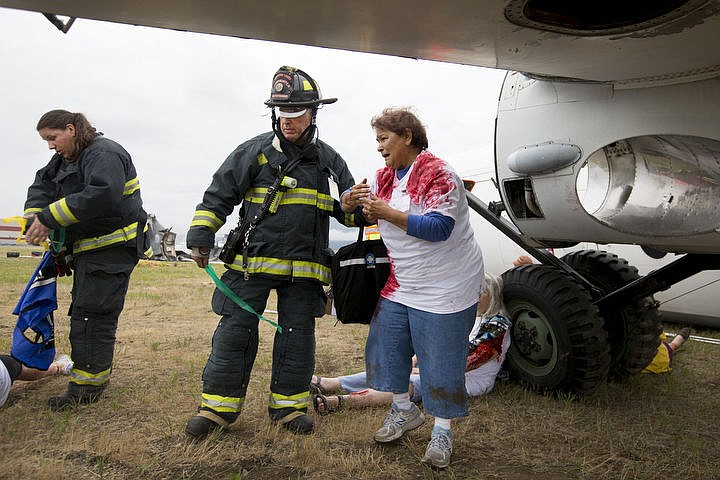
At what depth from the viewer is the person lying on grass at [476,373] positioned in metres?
3.46

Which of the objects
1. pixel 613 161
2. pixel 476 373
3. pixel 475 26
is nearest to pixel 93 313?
pixel 476 373

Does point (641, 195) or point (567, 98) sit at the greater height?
point (567, 98)

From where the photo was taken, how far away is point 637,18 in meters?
1.97

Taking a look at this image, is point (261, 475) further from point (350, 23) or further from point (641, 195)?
point (641, 195)

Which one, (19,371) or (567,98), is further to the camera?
(19,371)

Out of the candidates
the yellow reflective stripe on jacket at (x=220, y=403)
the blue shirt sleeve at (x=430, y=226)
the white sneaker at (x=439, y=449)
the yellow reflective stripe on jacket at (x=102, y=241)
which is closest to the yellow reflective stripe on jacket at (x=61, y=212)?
the yellow reflective stripe on jacket at (x=102, y=241)

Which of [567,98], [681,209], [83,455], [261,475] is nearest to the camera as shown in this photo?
[261,475]

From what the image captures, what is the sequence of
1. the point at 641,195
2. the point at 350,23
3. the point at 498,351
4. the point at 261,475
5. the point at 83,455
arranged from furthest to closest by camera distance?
the point at 498,351
the point at 641,195
the point at 83,455
the point at 261,475
the point at 350,23

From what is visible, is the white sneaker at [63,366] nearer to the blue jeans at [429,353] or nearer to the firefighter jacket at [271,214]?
the firefighter jacket at [271,214]

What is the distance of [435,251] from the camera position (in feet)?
8.66

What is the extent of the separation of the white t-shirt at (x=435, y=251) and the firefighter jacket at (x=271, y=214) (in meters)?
0.47

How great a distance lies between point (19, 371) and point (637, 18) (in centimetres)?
366

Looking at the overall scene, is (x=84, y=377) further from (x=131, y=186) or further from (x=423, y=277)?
(x=423, y=277)

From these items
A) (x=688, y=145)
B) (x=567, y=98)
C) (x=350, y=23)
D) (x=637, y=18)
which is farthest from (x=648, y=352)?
(x=350, y=23)
